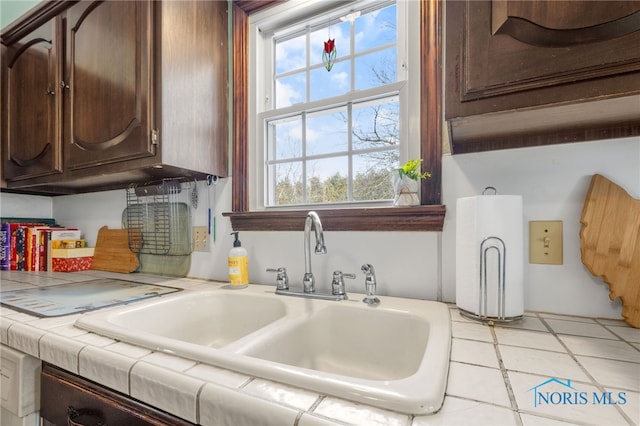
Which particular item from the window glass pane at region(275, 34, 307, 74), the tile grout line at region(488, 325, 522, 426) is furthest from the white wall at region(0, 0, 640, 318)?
the window glass pane at region(275, 34, 307, 74)

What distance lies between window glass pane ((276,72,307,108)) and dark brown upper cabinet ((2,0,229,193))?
0.81ft

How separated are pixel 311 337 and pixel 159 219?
1.06m

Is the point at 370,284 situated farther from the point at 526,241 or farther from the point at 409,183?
the point at 526,241

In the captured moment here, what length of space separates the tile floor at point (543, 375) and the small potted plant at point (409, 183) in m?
0.39

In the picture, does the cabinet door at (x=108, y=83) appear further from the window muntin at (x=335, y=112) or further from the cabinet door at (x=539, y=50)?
the cabinet door at (x=539, y=50)

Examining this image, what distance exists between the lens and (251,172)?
134cm

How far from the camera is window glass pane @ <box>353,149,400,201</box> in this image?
116 centimetres

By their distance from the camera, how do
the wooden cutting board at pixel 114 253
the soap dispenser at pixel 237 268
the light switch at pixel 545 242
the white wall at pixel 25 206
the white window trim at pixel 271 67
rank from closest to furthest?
the light switch at pixel 545 242 < the white window trim at pixel 271 67 < the soap dispenser at pixel 237 268 < the wooden cutting board at pixel 114 253 < the white wall at pixel 25 206

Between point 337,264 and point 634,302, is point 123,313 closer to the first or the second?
point 337,264

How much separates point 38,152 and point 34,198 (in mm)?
812

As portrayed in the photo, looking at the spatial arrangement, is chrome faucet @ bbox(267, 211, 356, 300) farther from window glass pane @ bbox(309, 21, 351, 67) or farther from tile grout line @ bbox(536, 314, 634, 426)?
window glass pane @ bbox(309, 21, 351, 67)

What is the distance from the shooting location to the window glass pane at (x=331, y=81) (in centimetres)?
128

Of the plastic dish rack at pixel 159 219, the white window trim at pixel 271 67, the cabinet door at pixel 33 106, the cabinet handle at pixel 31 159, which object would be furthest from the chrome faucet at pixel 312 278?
the cabinet handle at pixel 31 159

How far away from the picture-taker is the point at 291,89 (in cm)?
141
